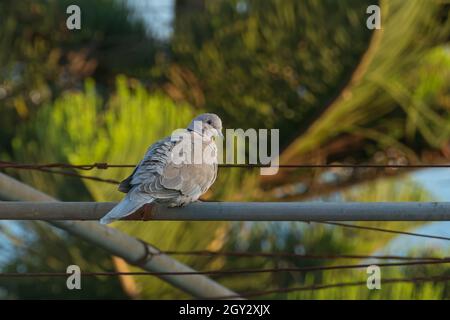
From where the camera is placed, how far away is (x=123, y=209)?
2477 millimetres

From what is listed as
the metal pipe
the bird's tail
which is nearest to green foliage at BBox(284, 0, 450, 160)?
the metal pipe

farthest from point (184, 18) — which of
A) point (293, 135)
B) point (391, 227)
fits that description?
point (391, 227)

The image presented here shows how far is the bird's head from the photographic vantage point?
3158mm

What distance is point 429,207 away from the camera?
92.6 inches

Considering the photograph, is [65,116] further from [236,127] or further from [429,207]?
[429,207]

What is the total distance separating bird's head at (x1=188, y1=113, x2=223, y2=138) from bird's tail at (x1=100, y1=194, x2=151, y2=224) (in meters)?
0.59

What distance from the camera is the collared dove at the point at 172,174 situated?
2.62 m

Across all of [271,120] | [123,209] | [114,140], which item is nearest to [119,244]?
[123,209]

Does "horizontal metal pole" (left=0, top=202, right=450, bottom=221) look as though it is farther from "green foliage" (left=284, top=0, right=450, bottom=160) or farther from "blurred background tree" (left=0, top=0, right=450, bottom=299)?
"green foliage" (left=284, top=0, right=450, bottom=160)

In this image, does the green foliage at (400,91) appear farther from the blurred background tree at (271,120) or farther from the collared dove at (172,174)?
the collared dove at (172,174)

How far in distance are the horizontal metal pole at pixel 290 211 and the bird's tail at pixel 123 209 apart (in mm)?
56

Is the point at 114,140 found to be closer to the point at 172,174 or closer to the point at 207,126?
the point at 207,126

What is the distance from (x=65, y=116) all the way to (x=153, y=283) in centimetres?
107

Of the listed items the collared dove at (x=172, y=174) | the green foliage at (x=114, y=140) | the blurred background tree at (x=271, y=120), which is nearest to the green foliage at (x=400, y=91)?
the blurred background tree at (x=271, y=120)
